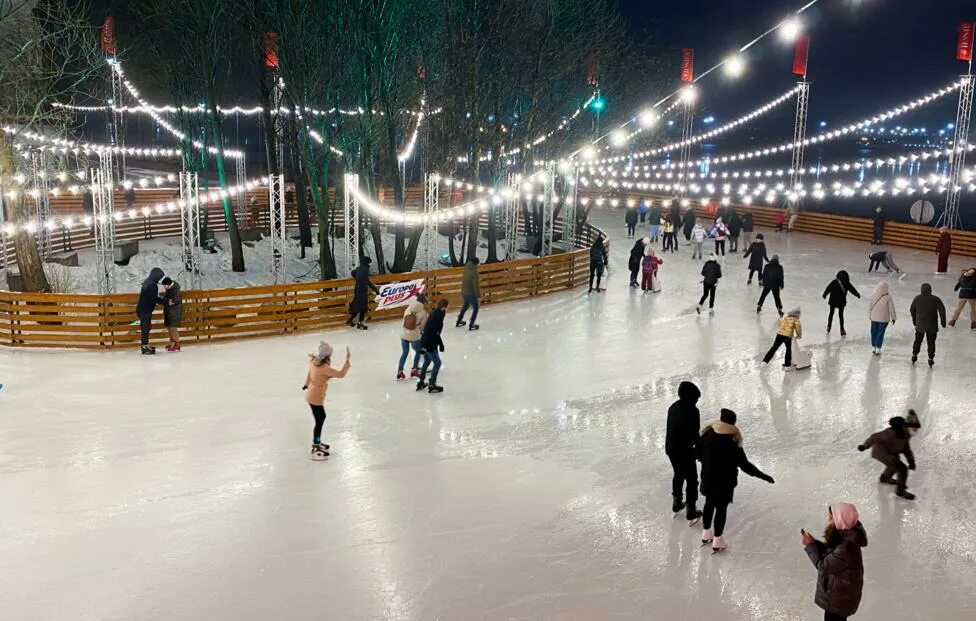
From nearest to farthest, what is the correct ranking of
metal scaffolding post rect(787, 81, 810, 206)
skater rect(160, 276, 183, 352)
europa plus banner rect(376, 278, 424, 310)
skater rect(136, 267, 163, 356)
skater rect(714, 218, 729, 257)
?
skater rect(136, 267, 163, 356) < skater rect(160, 276, 183, 352) < europa plus banner rect(376, 278, 424, 310) < skater rect(714, 218, 729, 257) < metal scaffolding post rect(787, 81, 810, 206)

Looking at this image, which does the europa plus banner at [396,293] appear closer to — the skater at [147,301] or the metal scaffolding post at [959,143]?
the skater at [147,301]

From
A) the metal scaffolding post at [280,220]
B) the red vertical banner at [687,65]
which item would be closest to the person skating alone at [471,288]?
the metal scaffolding post at [280,220]

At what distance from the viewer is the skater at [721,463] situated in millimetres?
6477

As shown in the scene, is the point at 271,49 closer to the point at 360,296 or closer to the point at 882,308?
the point at 360,296

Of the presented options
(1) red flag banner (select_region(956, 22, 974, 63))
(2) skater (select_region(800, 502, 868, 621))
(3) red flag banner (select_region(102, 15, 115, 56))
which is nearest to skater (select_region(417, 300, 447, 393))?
(2) skater (select_region(800, 502, 868, 621))

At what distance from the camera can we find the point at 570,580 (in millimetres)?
6309

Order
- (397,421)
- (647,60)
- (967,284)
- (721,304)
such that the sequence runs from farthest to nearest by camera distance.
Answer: (647,60) < (721,304) < (967,284) < (397,421)

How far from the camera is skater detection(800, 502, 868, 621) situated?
16.0 feet

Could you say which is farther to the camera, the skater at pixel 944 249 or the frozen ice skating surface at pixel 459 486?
the skater at pixel 944 249

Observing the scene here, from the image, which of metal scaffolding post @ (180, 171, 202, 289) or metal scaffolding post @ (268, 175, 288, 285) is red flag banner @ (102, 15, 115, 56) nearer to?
metal scaffolding post @ (180, 171, 202, 289)

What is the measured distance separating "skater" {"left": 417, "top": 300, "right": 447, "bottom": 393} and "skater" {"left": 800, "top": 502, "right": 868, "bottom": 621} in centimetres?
666

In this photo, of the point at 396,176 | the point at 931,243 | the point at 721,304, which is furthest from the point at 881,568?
the point at 931,243

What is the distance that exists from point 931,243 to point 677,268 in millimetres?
10746

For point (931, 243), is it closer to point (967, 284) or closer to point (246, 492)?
point (967, 284)
